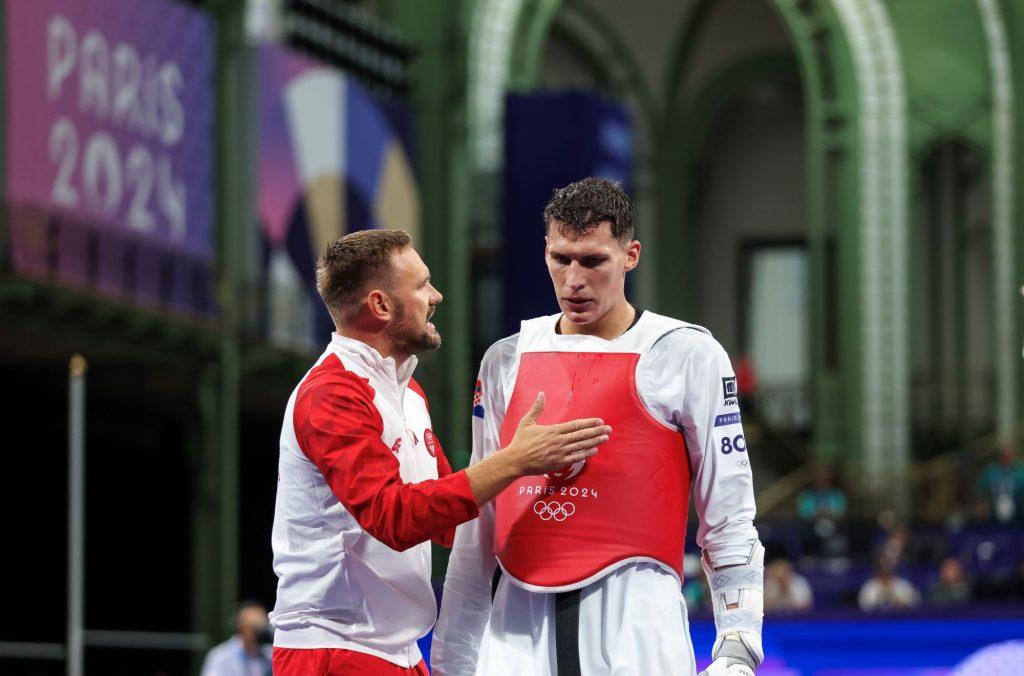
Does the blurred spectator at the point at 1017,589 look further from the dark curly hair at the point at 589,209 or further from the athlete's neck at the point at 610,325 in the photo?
the dark curly hair at the point at 589,209

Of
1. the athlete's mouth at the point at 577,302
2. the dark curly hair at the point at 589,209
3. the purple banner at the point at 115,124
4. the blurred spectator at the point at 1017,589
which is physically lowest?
the blurred spectator at the point at 1017,589

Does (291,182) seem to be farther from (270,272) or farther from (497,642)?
(497,642)

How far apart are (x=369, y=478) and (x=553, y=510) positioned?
0.45 metres

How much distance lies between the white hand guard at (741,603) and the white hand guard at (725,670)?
5 cm

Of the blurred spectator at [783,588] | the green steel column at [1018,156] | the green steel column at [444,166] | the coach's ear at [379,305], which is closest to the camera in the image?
the coach's ear at [379,305]

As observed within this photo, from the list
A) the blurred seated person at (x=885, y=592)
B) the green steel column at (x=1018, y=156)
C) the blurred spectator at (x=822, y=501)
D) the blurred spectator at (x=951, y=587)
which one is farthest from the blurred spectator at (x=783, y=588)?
the green steel column at (x=1018, y=156)

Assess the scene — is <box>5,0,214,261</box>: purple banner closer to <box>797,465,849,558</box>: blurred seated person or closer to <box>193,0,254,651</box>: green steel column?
<box>193,0,254,651</box>: green steel column

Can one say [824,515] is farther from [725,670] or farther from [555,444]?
[555,444]

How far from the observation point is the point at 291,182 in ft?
71.3

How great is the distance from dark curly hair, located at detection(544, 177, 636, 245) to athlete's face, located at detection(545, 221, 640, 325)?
0.01 m

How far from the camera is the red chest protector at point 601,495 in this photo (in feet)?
13.7

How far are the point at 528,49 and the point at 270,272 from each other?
6.71 metres

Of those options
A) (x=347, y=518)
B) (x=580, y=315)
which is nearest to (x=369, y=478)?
(x=347, y=518)

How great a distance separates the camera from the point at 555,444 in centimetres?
406
